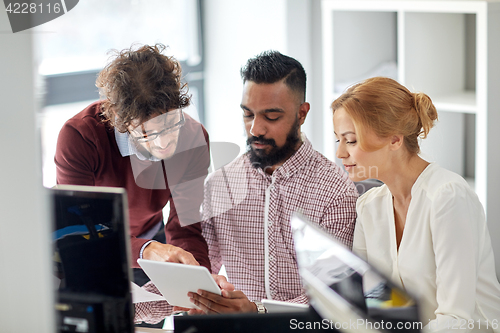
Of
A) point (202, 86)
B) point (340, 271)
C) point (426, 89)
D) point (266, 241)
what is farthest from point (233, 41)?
point (340, 271)

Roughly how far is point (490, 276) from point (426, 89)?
1.02 m

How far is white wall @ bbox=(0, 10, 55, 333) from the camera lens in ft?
1.72

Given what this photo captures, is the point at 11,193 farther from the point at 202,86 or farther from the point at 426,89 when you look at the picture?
the point at 202,86

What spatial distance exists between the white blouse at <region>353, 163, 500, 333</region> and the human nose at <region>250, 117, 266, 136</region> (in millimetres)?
422

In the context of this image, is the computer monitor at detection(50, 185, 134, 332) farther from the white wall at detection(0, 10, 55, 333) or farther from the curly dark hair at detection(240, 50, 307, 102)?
the curly dark hair at detection(240, 50, 307, 102)

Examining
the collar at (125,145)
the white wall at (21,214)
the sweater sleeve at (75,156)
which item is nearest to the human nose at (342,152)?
the collar at (125,145)

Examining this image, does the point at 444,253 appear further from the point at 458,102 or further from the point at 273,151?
the point at 458,102

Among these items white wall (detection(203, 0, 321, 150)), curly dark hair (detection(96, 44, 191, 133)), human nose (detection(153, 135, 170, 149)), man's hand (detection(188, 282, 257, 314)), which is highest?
white wall (detection(203, 0, 321, 150))

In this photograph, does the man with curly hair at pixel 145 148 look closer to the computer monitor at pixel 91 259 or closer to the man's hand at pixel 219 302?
the man's hand at pixel 219 302

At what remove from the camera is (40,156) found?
533mm

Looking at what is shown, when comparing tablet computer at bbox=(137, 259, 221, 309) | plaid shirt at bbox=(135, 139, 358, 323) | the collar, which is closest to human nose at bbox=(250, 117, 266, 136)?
plaid shirt at bbox=(135, 139, 358, 323)

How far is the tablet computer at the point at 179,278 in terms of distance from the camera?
0.95m

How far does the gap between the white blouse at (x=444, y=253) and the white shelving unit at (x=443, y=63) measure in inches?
6.7

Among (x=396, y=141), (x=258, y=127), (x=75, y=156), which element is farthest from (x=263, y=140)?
(x=75, y=156)
